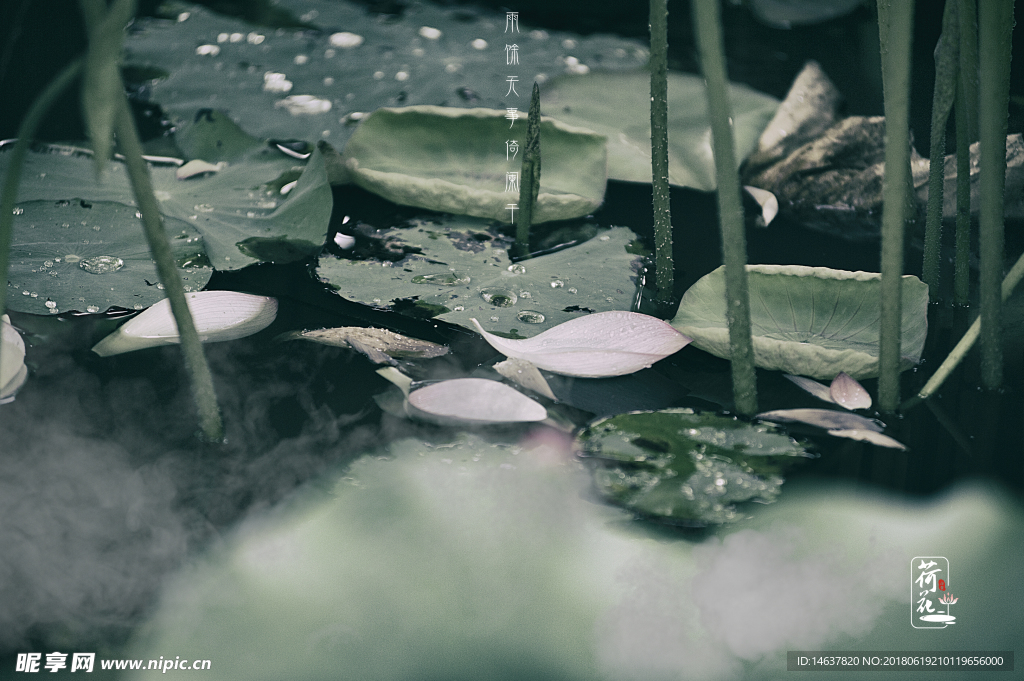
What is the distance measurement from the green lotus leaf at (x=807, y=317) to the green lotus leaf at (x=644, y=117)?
0.36 metres

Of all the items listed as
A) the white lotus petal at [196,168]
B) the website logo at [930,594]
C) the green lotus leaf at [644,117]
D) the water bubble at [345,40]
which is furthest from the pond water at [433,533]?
the water bubble at [345,40]

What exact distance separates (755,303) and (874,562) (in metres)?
0.28

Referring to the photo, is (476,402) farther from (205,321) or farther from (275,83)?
(275,83)

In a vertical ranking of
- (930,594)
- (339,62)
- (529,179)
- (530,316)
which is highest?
(339,62)

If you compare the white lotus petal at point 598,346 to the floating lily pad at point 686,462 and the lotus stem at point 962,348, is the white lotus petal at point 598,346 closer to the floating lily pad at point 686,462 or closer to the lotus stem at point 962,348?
the floating lily pad at point 686,462

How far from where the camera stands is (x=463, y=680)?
49 cm

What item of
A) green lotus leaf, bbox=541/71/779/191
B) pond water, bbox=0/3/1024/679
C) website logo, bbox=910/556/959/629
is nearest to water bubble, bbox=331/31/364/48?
green lotus leaf, bbox=541/71/779/191

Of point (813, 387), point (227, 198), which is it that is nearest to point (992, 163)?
point (813, 387)

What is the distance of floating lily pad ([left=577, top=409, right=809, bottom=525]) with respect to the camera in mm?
585

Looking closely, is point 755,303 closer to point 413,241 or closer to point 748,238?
point 748,238

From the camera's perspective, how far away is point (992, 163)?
0.63 metres

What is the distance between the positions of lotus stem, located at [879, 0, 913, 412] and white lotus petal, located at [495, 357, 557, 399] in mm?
287

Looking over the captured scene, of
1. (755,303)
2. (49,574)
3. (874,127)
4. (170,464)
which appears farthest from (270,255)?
(874,127)

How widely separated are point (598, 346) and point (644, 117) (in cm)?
65
